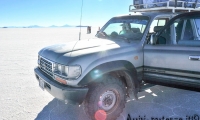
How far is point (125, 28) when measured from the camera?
13.3 feet

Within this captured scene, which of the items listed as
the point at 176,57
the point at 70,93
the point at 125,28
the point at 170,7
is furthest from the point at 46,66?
the point at 170,7

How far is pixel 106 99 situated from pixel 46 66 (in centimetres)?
128

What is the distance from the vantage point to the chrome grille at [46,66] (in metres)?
3.08

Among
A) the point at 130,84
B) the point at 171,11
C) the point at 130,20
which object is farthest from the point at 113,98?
the point at 171,11

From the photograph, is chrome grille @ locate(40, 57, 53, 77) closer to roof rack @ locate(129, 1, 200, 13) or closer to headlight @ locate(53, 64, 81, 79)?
headlight @ locate(53, 64, 81, 79)

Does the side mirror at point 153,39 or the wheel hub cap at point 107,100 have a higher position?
the side mirror at point 153,39

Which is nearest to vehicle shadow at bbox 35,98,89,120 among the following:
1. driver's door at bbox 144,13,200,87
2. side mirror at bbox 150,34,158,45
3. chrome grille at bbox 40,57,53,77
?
chrome grille at bbox 40,57,53,77

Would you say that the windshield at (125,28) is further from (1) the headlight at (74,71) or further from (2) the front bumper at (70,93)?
(2) the front bumper at (70,93)

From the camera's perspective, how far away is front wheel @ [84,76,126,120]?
2834 mm

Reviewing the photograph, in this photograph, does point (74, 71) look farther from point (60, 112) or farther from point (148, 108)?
point (148, 108)

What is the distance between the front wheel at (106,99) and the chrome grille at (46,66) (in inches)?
32.2

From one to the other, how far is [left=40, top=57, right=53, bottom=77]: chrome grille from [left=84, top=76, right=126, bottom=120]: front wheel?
82cm

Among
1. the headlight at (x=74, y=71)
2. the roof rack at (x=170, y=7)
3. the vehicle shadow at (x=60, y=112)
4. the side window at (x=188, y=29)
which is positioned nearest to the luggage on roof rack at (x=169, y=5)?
the roof rack at (x=170, y=7)

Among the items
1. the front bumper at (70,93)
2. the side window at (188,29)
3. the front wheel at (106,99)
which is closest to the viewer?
the front bumper at (70,93)
